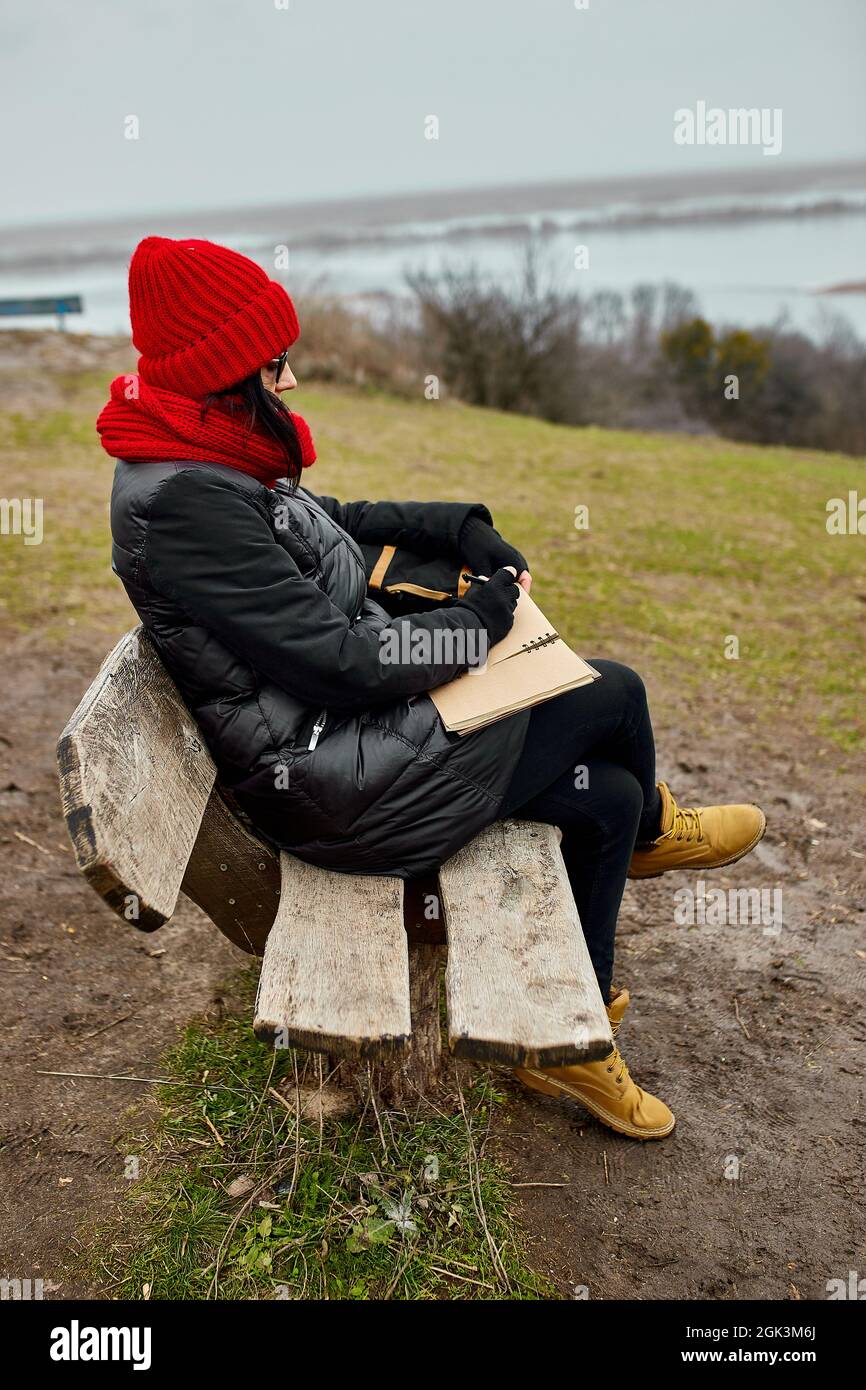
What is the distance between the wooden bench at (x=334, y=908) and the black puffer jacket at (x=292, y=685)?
76mm

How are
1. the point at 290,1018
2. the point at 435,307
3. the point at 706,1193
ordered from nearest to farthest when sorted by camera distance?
the point at 290,1018 → the point at 706,1193 → the point at 435,307

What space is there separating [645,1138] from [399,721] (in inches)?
42.2

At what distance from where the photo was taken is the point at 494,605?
7.62 feet

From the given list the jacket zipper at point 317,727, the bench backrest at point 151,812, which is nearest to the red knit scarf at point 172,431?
the bench backrest at point 151,812

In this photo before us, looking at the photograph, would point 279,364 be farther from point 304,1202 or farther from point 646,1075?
point 646,1075

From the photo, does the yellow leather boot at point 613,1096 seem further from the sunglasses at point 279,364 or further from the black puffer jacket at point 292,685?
the sunglasses at point 279,364

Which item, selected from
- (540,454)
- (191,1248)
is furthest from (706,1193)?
(540,454)

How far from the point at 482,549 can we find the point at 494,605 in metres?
0.35

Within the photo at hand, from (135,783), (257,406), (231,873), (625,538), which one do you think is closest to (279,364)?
(257,406)

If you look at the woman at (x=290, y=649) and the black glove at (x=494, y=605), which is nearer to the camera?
the woman at (x=290, y=649)

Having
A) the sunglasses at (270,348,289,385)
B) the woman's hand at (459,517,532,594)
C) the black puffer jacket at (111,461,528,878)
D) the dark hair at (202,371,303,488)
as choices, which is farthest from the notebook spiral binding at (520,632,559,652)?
the sunglasses at (270,348,289,385)

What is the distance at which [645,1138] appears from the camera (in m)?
2.42

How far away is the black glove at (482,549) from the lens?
2.62 metres
